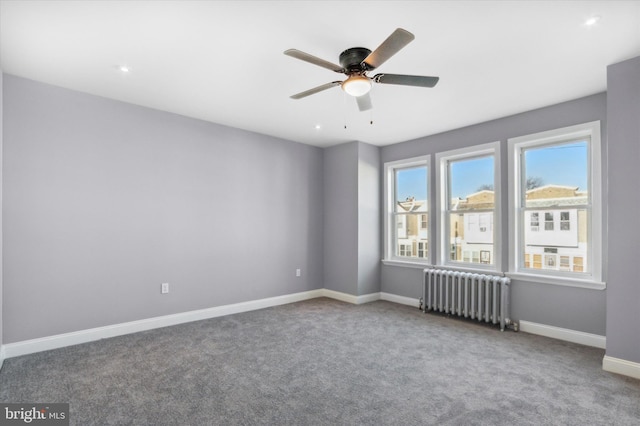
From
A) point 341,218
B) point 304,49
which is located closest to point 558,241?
point 341,218

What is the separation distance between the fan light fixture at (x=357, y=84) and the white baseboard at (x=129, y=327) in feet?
11.4

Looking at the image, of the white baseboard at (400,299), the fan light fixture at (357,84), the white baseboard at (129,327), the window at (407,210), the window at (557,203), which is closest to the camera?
the fan light fixture at (357,84)

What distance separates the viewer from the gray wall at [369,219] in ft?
18.1

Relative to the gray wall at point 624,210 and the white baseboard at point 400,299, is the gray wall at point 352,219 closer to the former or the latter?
the white baseboard at point 400,299

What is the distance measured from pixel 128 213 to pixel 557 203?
5077mm

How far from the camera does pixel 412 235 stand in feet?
Answer: 18.1

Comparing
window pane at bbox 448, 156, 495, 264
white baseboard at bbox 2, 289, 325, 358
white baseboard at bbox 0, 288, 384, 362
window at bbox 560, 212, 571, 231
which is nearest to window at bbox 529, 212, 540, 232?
window at bbox 560, 212, 571, 231

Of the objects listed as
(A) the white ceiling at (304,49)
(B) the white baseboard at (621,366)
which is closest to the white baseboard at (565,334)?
(B) the white baseboard at (621,366)

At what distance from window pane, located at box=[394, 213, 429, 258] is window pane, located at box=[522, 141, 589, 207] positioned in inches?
59.8

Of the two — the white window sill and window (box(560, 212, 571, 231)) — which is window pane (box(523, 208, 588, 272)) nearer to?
window (box(560, 212, 571, 231))

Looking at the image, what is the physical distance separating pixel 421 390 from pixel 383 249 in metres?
3.35

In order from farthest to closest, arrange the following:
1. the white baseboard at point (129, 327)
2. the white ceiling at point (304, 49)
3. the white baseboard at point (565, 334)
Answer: the white baseboard at point (565, 334) → the white baseboard at point (129, 327) → the white ceiling at point (304, 49)

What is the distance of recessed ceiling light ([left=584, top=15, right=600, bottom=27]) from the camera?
2273 mm

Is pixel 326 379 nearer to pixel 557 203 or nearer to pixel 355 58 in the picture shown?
pixel 355 58
